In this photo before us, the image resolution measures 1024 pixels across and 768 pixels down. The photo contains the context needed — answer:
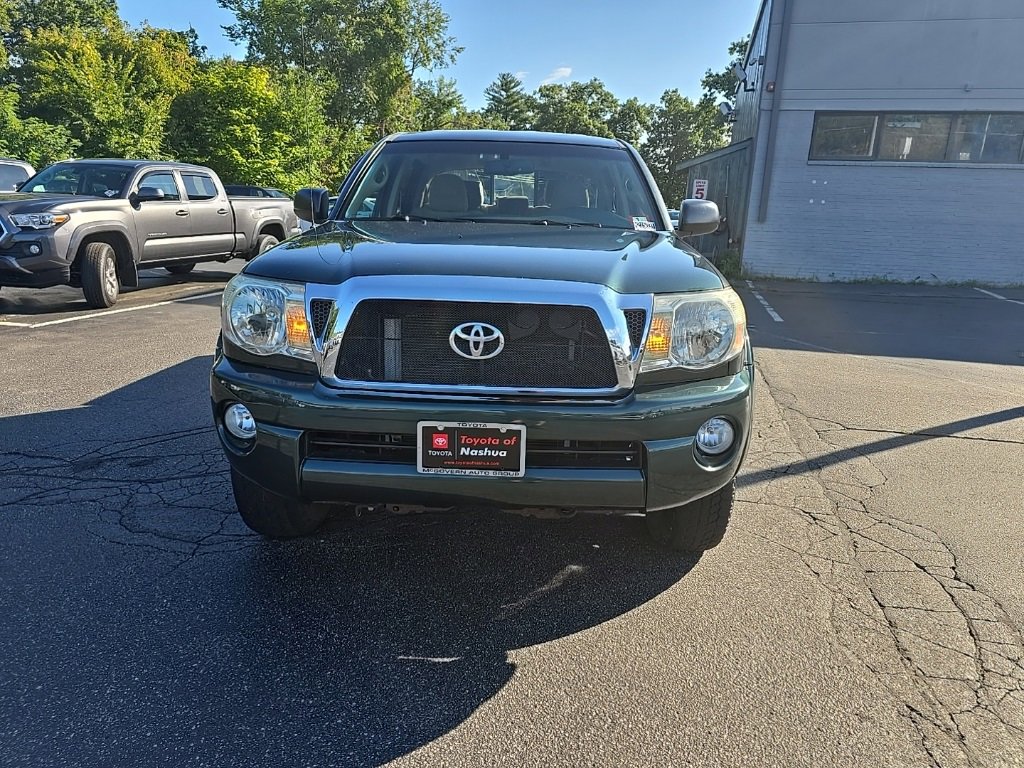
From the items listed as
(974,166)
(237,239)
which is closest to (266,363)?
(237,239)

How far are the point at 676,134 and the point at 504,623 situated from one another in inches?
2551

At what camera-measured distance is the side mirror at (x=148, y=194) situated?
9.37m

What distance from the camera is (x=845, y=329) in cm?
1003

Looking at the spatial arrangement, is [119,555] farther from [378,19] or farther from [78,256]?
[378,19]

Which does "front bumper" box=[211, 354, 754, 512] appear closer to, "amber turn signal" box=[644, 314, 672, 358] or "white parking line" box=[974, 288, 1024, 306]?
"amber turn signal" box=[644, 314, 672, 358]

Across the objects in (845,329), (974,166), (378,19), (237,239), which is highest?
(378,19)

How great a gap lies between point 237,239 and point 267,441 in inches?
404

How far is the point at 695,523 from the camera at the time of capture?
9.86 feet

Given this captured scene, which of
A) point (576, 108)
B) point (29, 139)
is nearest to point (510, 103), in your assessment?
point (576, 108)

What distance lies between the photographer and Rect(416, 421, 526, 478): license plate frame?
7.84ft

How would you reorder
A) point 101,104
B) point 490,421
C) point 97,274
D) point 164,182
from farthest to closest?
point 101,104
point 164,182
point 97,274
point 490,421

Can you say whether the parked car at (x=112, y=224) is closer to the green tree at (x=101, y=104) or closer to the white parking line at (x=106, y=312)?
the white parking line at (x=106, y=312)

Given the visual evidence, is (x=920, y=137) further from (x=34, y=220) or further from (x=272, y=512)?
(x=272, y=512)

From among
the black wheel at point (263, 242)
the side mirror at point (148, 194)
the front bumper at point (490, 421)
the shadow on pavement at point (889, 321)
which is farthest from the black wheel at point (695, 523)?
the black wheel at point (263, 242)
